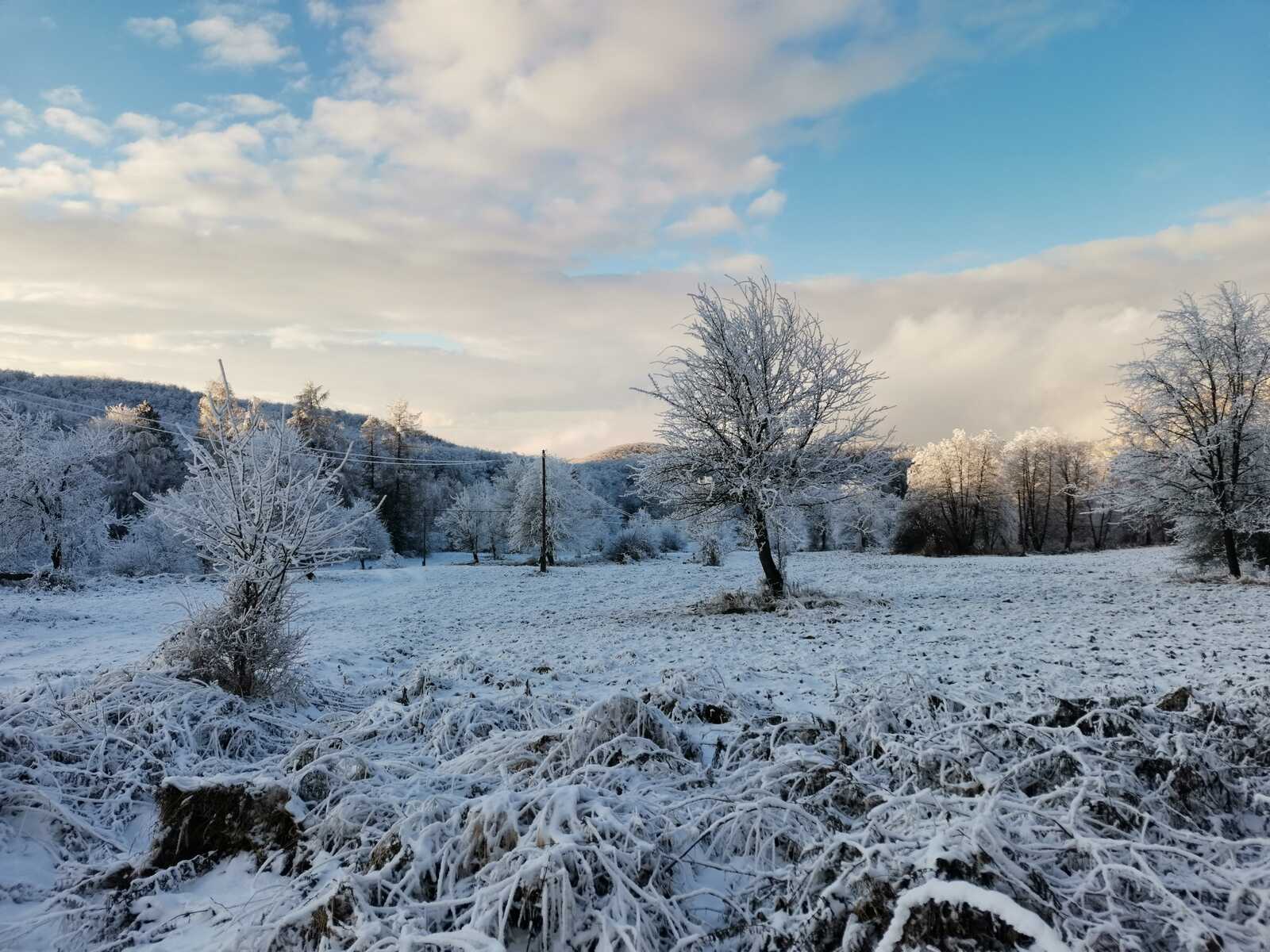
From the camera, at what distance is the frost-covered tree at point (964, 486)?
4509 cm

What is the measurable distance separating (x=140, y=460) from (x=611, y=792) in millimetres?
50967

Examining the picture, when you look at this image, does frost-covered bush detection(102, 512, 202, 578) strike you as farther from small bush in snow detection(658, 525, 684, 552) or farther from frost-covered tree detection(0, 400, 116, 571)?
small bush in snow detection(658, 525, 684, 552)

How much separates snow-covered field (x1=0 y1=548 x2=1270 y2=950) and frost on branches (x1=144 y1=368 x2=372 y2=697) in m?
0.47

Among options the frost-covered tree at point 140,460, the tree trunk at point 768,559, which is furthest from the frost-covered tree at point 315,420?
the tree trunk at point 768,559

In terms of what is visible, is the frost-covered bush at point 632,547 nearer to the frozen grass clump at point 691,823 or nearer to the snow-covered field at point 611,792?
the snow-covered field at point 611,792

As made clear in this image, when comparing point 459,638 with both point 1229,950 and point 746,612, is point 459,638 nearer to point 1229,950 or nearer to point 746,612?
point 746,612

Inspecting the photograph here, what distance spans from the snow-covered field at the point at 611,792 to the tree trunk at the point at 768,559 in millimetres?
5531

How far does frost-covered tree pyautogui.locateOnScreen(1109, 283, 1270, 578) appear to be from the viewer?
Result: 51.2ft

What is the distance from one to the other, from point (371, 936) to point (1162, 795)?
12.4 feet

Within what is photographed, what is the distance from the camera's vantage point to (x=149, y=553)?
26.6 metres

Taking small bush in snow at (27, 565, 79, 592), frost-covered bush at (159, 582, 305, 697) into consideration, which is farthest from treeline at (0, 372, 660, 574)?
frost-covered bush at (159, 582, 305, 697)

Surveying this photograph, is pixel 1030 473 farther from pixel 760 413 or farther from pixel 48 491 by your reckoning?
pixel 48 491

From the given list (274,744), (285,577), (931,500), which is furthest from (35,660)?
(931,500)

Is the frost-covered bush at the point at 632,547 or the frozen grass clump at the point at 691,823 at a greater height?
the frozen grass clump at the point at 691,823
